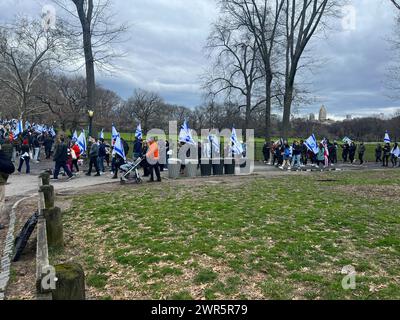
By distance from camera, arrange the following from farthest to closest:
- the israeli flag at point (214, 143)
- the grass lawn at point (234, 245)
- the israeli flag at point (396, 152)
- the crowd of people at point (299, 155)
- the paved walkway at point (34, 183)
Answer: the israeli flag at point (396, 152)
the crowd of people at point (299, 155)
the israeli flag at point (214, 143)
the paved walkway at point (34, 183)
the grass lawn at point (234, 245)

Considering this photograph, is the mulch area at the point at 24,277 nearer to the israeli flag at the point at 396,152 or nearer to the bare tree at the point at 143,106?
the israeli flag at the point at 396,152

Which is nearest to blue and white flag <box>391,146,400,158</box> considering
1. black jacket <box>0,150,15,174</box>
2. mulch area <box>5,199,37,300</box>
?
mulch area <box>5,199,37,300</box>

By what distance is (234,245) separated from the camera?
667cm

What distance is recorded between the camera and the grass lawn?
5129mm

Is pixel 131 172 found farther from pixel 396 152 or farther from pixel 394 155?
pixel 394 155

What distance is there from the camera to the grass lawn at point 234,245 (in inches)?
202

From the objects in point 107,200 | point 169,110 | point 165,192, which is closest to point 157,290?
point 107,200

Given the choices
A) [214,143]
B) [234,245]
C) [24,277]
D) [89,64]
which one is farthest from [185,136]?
[24,277]

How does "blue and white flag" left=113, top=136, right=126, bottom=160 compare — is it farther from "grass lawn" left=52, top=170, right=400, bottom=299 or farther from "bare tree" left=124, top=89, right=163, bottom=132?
"bare tree" left=124, top=89, right=163, bottom=132

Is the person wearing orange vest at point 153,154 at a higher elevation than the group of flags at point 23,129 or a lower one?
lower

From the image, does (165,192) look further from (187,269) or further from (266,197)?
(187,269)

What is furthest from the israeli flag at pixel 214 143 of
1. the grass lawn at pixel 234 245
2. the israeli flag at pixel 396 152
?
the israeli flag at pixel 396 152

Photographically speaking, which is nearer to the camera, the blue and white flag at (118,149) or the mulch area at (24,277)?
the mulch area at (24,277)

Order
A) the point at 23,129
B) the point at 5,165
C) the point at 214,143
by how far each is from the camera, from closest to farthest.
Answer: the point at 5,165, the point at 214,143, the point at 23,129
